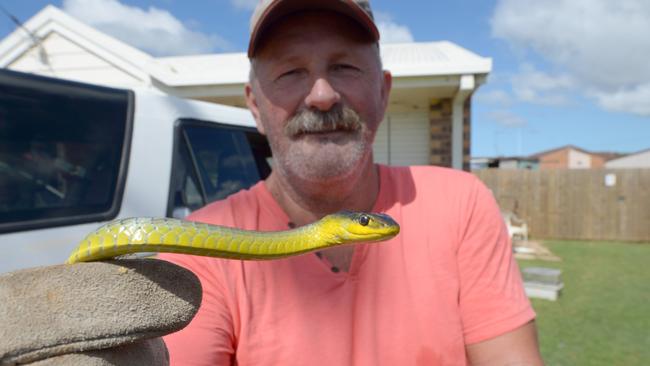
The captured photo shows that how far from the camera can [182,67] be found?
1123 cm

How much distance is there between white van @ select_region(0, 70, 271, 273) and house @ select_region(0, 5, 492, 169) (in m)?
5.56

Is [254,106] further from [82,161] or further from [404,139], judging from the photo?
[404,139]

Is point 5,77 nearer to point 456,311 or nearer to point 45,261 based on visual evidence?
point 45,261

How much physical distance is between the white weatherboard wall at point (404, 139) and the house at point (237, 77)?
2cm

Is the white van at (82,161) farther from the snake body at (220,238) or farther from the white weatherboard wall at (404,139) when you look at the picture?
the white weatherboard wall at (404,139)

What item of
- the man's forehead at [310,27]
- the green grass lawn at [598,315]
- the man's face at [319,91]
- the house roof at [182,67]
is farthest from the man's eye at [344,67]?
the house roof at [182,67]

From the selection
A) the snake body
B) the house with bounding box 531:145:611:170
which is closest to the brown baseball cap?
the snake body

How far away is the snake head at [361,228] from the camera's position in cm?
156

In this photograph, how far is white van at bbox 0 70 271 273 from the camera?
2266 millimetres

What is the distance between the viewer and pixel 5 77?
2.31 meters

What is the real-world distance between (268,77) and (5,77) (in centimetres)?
134

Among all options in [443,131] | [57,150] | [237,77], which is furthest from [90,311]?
[443,131]

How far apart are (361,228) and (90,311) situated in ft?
2.71

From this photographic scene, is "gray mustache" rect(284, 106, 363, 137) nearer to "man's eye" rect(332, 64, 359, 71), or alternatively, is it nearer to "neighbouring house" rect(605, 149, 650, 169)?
"man's eye" rect(332, 64, 359, 71)
